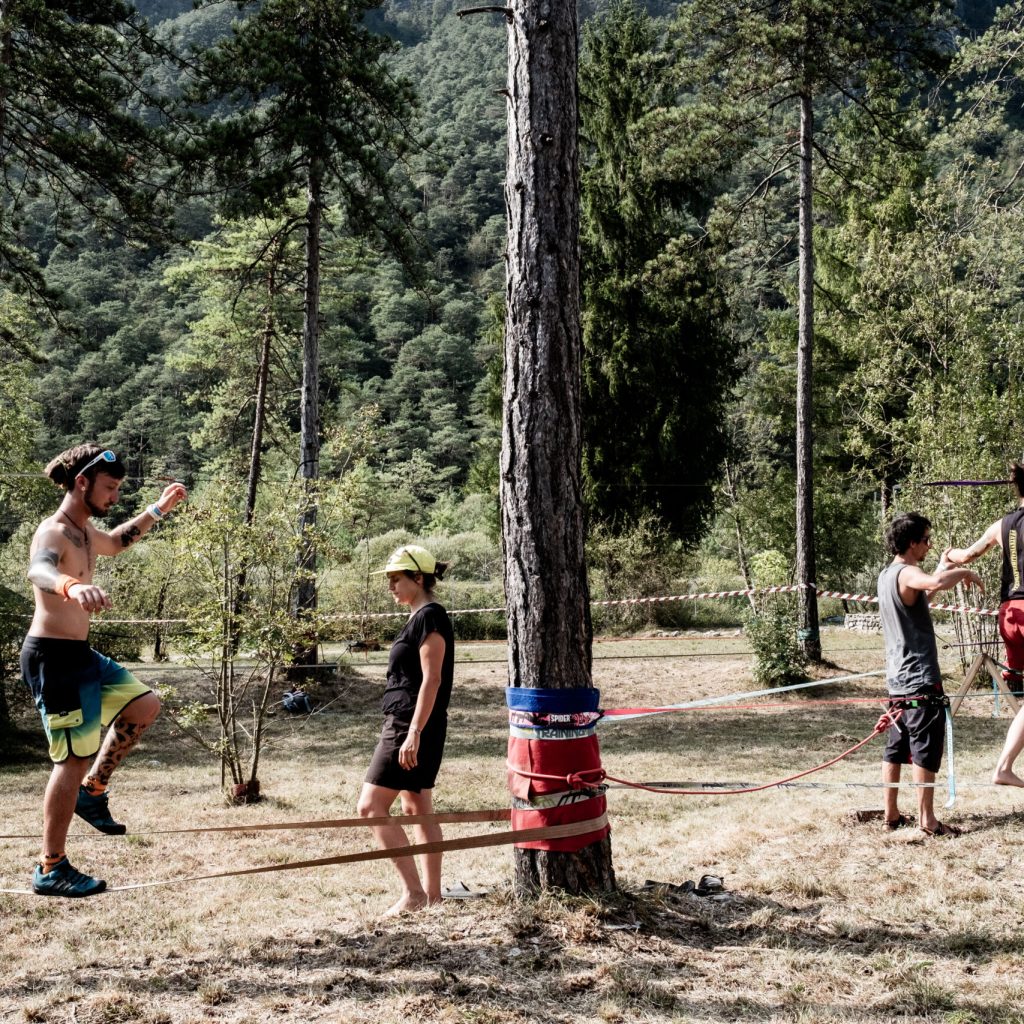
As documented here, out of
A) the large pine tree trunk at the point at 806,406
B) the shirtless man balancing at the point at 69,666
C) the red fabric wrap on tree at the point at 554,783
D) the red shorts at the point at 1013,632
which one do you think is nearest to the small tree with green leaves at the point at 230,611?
the shirtless man balancing at the point at 69,666

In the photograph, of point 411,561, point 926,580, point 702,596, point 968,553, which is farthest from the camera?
point 702,596

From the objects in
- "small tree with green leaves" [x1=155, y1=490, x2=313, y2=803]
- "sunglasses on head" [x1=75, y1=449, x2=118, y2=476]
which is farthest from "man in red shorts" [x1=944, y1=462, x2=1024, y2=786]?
"small tree with green leaves" [x1=155, y1=490, x2=313, y2=803]

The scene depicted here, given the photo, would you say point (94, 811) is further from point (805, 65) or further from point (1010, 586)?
point (805, 65)

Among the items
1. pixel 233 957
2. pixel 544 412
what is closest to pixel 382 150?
pixel 544 412

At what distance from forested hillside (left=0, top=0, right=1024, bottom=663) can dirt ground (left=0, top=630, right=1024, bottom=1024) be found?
11.6 ft

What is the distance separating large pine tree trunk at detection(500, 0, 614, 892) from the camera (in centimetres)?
475

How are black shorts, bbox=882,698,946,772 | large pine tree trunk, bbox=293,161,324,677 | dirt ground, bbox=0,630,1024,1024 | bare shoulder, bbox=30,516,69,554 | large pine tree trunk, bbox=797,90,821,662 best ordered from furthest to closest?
large pine tree trunk, bbox=797,90,821,662
large pine tree trunk, bbox=293,161,324,677
black shorts, bbox=882,698,946,772
bare shoulder, bbox=30,516,69,554
dirt ground, bbox=0,630,1024,1024

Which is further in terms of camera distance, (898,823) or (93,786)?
(898,823)

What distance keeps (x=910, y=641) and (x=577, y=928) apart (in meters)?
2.92

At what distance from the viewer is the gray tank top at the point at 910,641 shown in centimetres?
610

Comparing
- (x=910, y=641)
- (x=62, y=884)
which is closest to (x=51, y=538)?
(x=62, y=884)

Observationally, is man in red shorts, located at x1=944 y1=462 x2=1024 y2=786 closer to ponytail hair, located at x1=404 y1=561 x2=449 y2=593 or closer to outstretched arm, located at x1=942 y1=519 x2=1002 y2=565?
outstretched arm, located at x1=942 y1=519 x2=1002 y2=565

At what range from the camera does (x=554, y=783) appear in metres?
4.70

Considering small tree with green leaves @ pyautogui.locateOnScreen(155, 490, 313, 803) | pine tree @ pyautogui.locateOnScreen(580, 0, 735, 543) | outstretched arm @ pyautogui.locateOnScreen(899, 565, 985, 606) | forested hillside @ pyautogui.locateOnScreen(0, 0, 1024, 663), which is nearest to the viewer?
outstretched arm @ pyautogui.locateOnScreen(899, 565, 985, 606)
